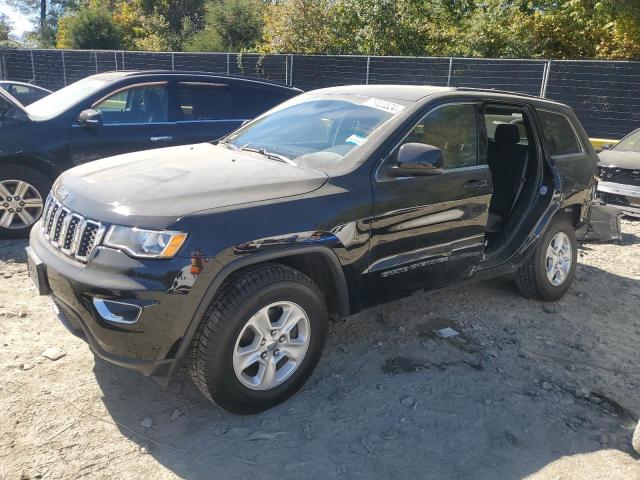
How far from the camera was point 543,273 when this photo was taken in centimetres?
486

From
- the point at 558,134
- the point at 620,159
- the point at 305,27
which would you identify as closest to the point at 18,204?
the point at 558,134

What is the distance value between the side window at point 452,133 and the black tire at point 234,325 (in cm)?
128

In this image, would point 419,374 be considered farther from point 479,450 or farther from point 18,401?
point 18,401

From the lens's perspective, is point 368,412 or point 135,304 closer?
point 135,304

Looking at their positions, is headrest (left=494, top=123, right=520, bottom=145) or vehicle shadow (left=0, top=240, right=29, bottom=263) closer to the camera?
headrest (left=494, top=123, right=520, bottom=145)

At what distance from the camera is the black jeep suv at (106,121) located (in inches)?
228

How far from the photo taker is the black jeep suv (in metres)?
5.79

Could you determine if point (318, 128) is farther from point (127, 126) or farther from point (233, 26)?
point (233, 26)

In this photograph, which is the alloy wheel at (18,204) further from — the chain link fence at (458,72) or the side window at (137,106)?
the chain link fence at (458,72)

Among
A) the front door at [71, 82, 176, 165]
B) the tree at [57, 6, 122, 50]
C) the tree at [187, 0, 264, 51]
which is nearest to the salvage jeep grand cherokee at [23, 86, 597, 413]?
the front door at [71, 82, 176, 165]

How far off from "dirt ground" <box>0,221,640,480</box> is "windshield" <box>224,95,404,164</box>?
4.51 ft

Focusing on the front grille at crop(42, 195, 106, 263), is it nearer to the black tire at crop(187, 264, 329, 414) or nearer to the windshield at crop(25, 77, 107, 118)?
the black tire at crop(187, 264, 329, 414)

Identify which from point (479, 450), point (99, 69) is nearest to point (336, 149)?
point (479, 450)

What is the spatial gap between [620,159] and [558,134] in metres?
3.71
